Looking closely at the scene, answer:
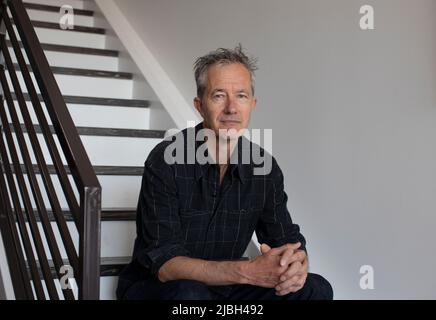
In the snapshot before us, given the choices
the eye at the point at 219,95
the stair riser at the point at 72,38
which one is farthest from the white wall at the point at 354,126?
the stair riser at the point at 72,38

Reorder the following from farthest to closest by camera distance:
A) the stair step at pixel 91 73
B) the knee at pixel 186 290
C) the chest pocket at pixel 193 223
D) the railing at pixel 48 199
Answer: the stair step at pixel 91 73
the chest pocket at pixel 193 223
the knee at pixel 186 290
the railing at pixel 48 199

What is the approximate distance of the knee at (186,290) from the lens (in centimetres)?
152

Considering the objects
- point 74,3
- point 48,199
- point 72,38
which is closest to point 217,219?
point 48,199

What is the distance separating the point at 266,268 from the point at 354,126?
76 centimetres

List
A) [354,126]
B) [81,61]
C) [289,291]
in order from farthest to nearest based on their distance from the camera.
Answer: [81,61] < [354,126] < [289,291]

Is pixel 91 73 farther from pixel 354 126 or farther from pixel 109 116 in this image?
pixel 354 126

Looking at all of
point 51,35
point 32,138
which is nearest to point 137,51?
point 51,35

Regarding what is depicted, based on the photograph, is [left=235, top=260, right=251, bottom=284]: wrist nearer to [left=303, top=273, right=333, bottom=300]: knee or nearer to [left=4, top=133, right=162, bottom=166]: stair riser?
[left=303, top=273, right=333, bottom=300]: knee

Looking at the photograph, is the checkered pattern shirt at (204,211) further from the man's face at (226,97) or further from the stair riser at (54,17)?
the stair riser at (54,17)

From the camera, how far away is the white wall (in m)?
1.88

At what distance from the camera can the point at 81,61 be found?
3.65 meters

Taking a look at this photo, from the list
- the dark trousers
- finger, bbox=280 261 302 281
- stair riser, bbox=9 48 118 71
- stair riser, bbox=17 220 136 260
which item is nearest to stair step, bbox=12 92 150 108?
stair riser, bbox=9 48 118 71

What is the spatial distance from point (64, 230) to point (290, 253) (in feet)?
1.91

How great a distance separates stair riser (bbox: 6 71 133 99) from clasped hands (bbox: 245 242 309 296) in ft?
6.86
